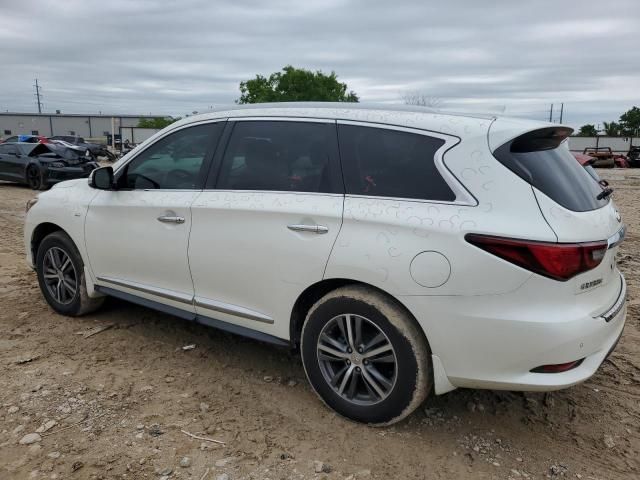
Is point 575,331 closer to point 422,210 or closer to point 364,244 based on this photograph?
point 422,210

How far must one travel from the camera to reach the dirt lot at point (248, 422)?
2.79 m

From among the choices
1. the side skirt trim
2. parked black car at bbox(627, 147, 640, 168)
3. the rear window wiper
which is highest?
the rear window wiper

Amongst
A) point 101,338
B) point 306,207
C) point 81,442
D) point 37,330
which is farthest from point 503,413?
point 37,330

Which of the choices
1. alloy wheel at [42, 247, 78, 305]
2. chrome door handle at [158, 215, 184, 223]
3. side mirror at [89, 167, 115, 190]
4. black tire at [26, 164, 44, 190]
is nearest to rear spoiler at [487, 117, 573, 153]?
chrome door handle at [158, 215, 184, 223]

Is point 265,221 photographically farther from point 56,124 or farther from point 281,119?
point 56,124

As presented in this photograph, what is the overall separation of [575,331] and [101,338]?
353 centimetres

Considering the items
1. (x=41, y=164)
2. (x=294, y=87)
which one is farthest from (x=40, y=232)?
(x=294, y=87)

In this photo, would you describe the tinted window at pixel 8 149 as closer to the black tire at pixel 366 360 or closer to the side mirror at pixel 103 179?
the side mirror at pixel 103 179

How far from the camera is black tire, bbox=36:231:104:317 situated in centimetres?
461

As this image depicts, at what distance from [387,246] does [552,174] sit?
913mm

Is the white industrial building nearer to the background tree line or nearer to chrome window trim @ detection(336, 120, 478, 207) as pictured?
the background tree line

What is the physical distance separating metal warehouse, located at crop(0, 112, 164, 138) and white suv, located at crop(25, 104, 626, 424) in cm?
10671

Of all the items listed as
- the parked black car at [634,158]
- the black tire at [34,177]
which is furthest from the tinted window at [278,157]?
the parked black car at [634,158]

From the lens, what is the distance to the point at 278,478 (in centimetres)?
271
